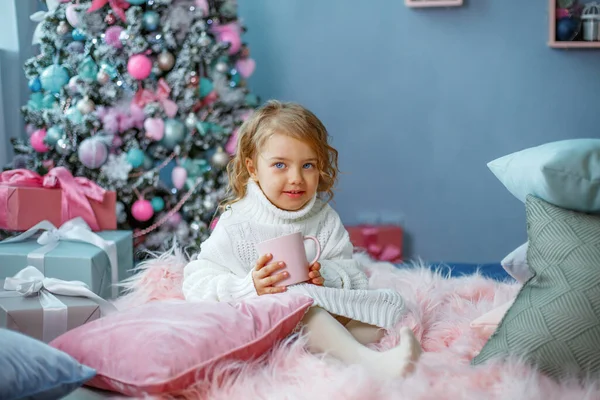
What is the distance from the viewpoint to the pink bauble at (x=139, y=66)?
2.63m

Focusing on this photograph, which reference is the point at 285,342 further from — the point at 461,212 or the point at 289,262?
the point at 461,212

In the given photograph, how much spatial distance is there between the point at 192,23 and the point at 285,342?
1.77 metres

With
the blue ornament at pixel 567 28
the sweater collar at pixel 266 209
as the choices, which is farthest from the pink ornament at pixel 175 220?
the blue ornament at pixel 567 28

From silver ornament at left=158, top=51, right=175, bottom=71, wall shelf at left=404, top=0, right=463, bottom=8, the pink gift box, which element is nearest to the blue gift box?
the pink gift box

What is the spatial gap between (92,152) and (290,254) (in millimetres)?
1450

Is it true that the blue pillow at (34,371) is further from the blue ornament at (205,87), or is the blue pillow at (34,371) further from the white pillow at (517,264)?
the blue ornament at (205,87)

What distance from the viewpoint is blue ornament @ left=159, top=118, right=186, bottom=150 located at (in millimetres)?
2717

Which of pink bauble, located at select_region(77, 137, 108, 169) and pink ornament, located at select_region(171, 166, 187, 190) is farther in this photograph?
pink ornament, located at select_region(171, 166, 187, 190)

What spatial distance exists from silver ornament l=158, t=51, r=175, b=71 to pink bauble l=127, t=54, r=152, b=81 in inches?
1.9

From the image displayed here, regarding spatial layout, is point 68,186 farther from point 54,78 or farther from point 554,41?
point 554,41

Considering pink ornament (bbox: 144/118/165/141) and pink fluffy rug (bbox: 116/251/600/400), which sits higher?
pink ornament (bbox: 144/118/165/141)

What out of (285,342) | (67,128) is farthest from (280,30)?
(285,342)

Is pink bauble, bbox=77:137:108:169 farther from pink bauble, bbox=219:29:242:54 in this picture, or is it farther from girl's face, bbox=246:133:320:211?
girl's face, bbox=246:133:320:211

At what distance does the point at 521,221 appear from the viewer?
3.39 m
